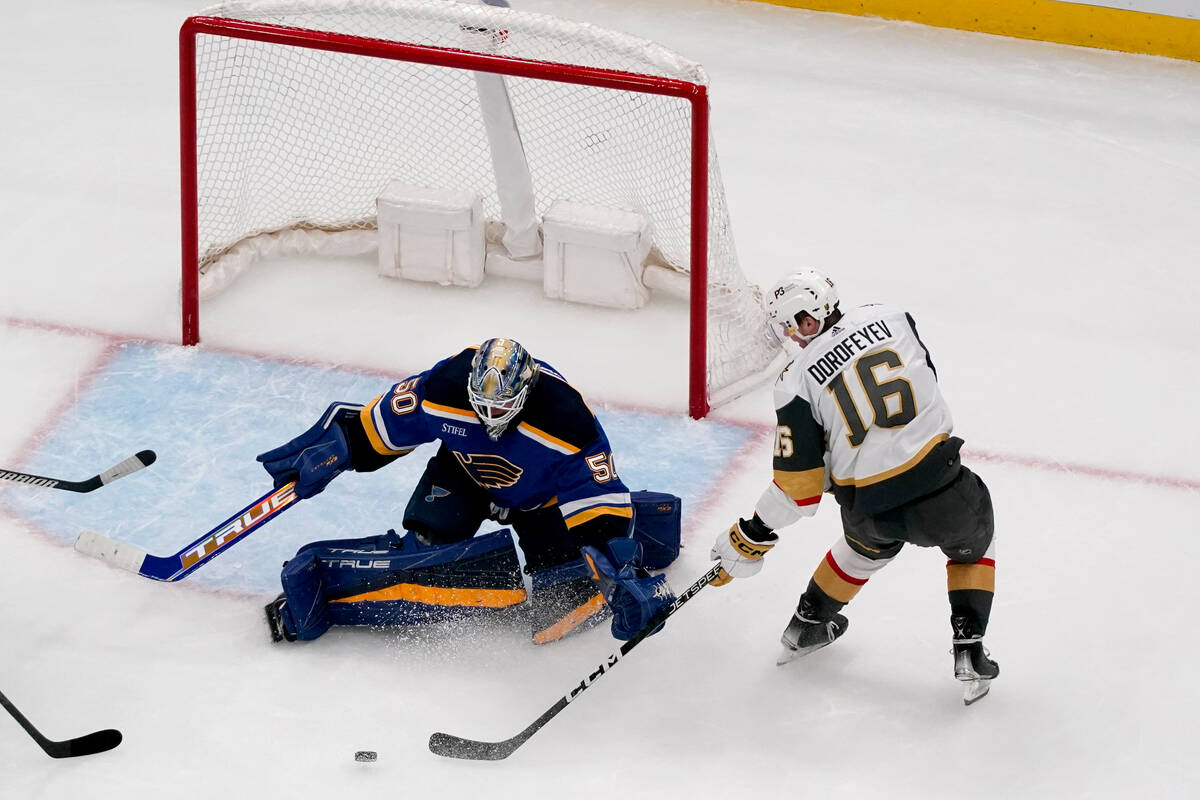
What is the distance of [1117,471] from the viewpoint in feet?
15.4

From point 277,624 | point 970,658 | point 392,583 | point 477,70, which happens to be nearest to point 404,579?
point 392,583

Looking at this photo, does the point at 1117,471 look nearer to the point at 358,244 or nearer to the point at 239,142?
the point at 358,244

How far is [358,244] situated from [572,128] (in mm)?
798

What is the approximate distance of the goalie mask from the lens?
375cm

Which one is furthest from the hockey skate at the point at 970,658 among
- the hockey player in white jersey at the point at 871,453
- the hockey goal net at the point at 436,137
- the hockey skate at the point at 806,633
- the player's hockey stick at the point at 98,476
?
the player's hockey stick at the point at 98,476

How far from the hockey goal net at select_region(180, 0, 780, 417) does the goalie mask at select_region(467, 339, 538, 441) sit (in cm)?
105

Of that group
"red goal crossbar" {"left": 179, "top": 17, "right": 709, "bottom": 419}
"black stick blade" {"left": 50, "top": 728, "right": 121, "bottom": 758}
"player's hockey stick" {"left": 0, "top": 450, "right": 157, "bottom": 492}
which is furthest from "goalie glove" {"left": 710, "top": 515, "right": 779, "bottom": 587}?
"black stick blade" {"left": 50, "top": 728, "right": 121, "bottom": 758}

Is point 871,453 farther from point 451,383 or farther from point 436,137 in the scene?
point 436,137

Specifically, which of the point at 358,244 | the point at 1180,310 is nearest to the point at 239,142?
the point at 358,244

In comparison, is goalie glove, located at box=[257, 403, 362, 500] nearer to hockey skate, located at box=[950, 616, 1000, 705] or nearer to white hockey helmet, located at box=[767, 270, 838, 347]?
white hockey helmet, located at box=[767, 270, 838, 347]

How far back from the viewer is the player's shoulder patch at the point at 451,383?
12.8 feet

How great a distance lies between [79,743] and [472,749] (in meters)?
0.84

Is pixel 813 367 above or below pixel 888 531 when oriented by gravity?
above

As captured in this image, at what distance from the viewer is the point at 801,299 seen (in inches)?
141
